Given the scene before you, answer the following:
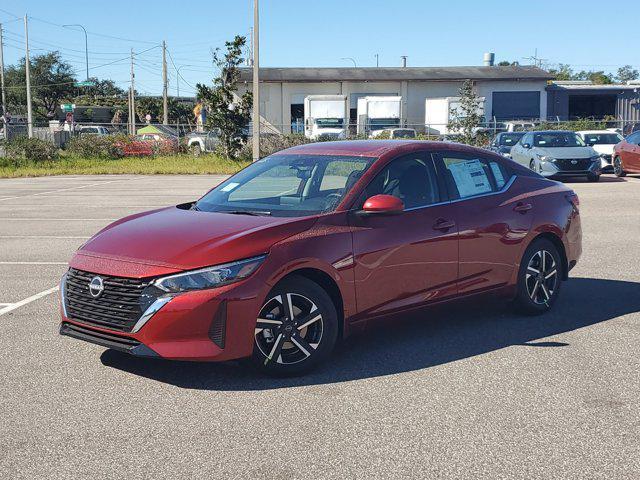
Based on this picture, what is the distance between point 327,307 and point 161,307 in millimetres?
1148

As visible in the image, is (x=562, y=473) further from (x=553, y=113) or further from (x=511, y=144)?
(x=553, y=113)

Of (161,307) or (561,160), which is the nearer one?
(161,307)

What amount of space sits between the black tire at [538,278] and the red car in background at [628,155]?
18658 mm

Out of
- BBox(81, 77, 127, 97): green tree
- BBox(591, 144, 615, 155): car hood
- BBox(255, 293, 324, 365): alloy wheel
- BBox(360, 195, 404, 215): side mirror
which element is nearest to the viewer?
BBox(255, 293, 324, 365): alloy wheel

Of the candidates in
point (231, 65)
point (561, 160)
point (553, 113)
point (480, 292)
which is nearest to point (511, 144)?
point (561, 160)

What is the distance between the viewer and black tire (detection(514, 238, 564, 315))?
7.21 m

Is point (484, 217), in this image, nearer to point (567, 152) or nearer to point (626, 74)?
point (567, 152)

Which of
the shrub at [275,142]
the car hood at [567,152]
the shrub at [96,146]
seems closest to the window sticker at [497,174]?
the car hood at [567,152]

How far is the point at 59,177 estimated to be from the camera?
32062 mm

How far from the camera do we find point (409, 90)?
59438 mm

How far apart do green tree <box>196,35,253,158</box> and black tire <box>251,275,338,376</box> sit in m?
30.4

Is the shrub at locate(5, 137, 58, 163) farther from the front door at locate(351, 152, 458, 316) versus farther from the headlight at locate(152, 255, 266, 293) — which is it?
the headlight at locate(152, 255, 266, 293)

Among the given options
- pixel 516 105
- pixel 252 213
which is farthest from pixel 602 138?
pixel 516 105

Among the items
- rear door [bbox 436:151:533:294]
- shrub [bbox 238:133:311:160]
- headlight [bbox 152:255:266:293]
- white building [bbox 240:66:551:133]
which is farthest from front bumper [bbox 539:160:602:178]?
white building [bbox 240:66:551:133]
